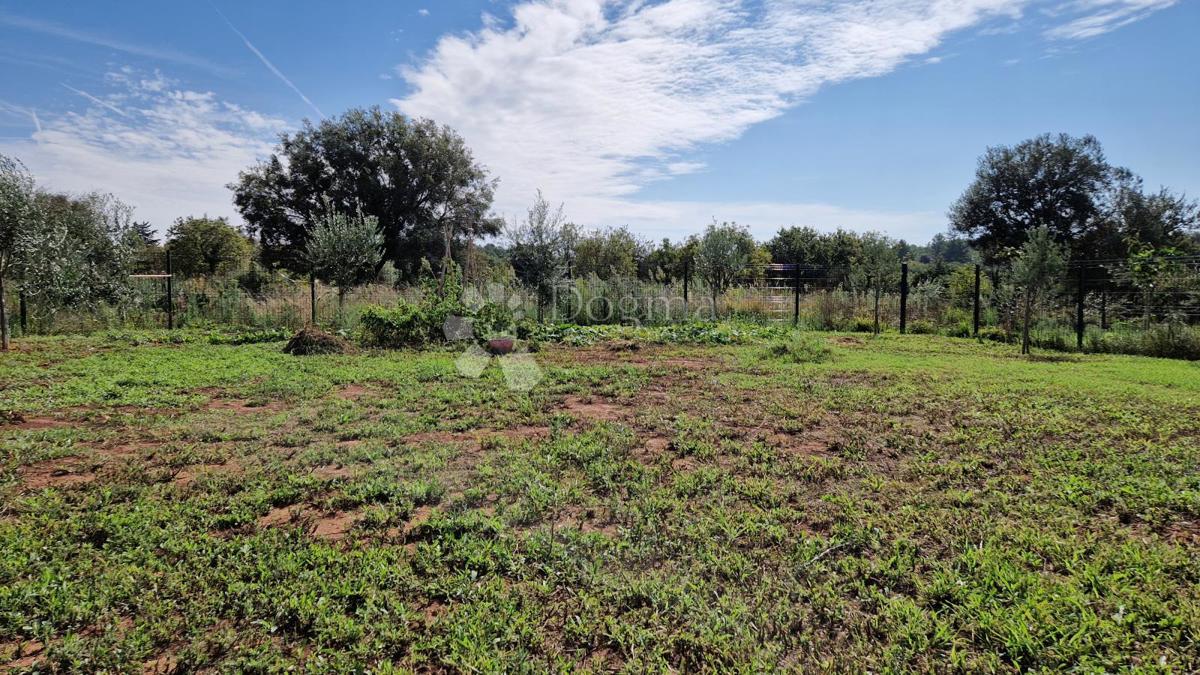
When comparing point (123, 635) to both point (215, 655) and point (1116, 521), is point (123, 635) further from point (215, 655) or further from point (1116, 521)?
point (1116, 521)

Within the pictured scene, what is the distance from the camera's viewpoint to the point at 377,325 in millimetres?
11070

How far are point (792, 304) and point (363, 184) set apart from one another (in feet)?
76.4

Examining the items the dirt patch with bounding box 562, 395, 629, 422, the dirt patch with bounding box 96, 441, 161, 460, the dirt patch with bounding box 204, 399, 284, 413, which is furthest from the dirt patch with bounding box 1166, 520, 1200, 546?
the dirt patch with bounding box 204, 399, 284, 413

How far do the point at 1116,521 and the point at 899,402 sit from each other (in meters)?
2.96

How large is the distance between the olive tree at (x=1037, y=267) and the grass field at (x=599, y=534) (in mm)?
5495

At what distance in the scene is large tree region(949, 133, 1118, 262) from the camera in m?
26.6

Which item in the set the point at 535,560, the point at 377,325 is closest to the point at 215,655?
the point at 535,560

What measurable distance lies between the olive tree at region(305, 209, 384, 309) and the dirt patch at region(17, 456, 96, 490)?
1089 cm

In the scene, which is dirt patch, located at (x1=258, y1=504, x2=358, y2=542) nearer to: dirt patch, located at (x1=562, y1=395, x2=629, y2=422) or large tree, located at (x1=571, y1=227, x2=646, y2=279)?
dirt patch, located at (x1=562, y1=395, x2=629, y2=422)

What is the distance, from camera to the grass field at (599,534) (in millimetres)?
2266

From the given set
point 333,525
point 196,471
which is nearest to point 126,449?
point 196,471

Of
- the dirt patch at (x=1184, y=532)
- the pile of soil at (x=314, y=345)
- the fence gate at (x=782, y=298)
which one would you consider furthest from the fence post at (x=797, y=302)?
the dirt patch at (x=1184, y=532)

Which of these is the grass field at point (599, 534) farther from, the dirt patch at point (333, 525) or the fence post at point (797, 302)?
the fence post at point (797, 302)

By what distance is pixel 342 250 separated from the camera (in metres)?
14.4
